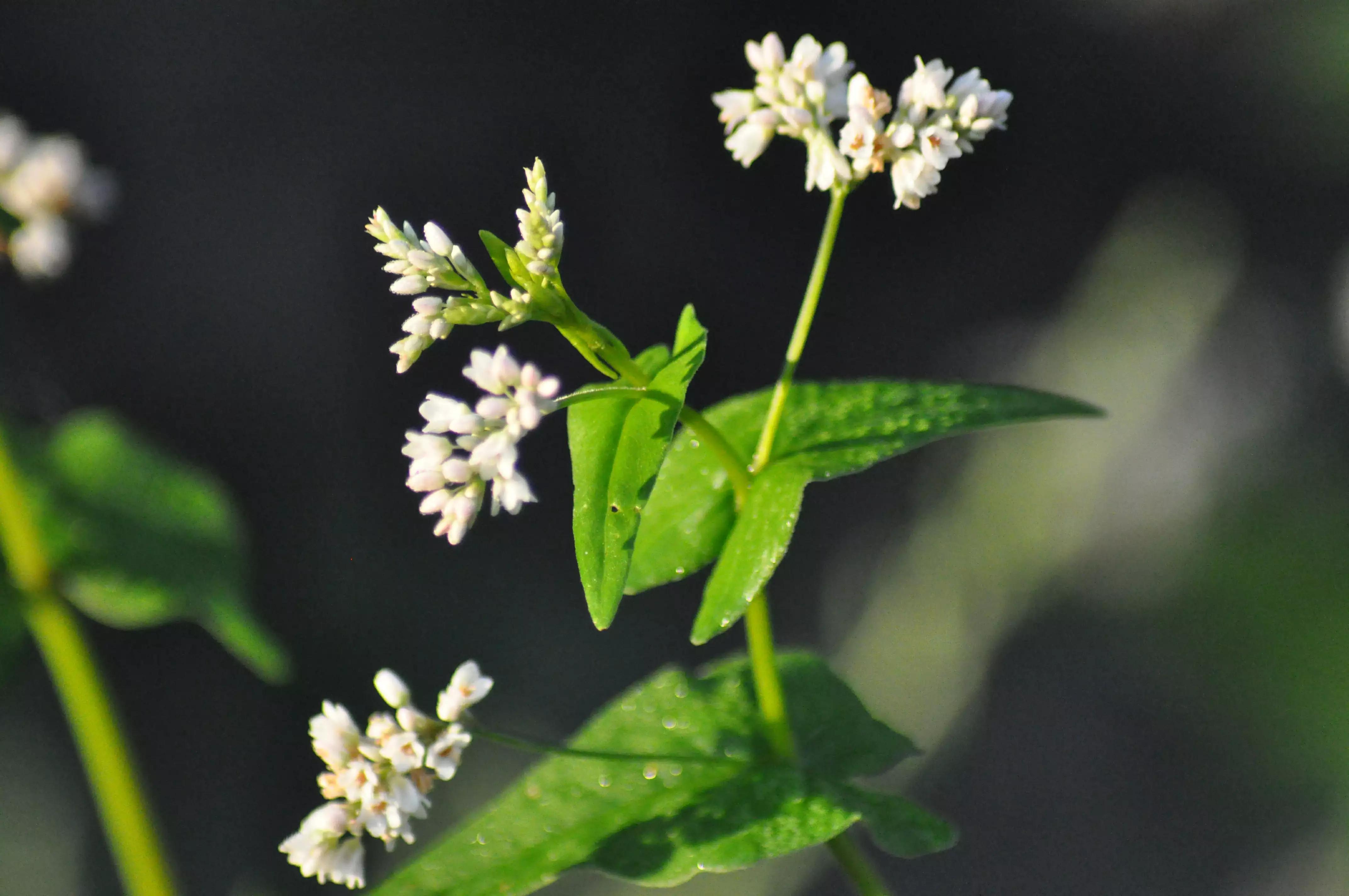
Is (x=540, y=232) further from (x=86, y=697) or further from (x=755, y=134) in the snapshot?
(x=86, y=697)

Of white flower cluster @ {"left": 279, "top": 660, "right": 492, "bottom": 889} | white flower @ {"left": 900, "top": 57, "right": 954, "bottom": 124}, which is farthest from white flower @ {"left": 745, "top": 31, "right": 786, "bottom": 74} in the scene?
white flower cluster @ {"left": 279, "top": 660, "right": 492, "bottom": 889}

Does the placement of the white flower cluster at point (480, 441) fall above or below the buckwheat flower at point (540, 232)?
below

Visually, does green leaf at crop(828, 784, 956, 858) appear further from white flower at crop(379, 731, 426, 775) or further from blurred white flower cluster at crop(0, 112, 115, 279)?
blurred white flower cluster at crop(0, 112, 115, 279)

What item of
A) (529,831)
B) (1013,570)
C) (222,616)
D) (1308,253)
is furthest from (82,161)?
(1308,253)

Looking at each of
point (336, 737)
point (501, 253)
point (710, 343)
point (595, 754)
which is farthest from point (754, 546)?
point (710, 343)

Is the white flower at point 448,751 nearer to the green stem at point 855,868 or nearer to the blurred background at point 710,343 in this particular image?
the green stem at point 855,868

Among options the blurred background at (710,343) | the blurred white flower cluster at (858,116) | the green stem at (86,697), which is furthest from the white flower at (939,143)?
the blurred background at (710,343)
